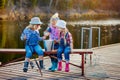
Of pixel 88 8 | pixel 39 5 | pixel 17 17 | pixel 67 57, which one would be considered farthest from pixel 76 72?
pixel 88 8

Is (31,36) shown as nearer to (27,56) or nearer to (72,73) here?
(27,56)

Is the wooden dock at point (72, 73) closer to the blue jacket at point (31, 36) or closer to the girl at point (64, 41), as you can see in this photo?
the girl at point (64, 41)

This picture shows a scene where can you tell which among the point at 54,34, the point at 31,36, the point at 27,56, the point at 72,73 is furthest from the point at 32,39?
the point at 72,73

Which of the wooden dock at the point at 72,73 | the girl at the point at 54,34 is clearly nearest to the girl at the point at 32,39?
the wooden dock at the point at 72,73

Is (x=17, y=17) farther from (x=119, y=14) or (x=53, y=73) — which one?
(x=53, y=73)

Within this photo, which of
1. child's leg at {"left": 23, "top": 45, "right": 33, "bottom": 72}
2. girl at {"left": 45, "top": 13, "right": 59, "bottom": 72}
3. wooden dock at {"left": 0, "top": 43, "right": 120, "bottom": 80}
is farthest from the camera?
girl at {"left": 45, "top": 13, "right": 59, "bottom": 72}

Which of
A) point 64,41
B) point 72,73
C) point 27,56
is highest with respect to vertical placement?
point 64,41

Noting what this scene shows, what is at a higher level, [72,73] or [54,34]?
[54,34]

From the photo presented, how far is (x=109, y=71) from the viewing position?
21.6 ft

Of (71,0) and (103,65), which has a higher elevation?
(71,0)

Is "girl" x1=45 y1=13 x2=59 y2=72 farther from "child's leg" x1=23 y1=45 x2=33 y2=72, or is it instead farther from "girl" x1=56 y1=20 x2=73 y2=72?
"child's leg" x1=23 y1=45 x2=33 y2=72

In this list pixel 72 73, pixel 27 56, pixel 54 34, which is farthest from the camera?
pixel 54 34

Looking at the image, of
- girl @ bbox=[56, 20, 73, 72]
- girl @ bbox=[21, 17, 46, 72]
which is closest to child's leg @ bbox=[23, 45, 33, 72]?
girl @ bbox=[21, 17, 46, 72]

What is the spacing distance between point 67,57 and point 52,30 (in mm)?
658
